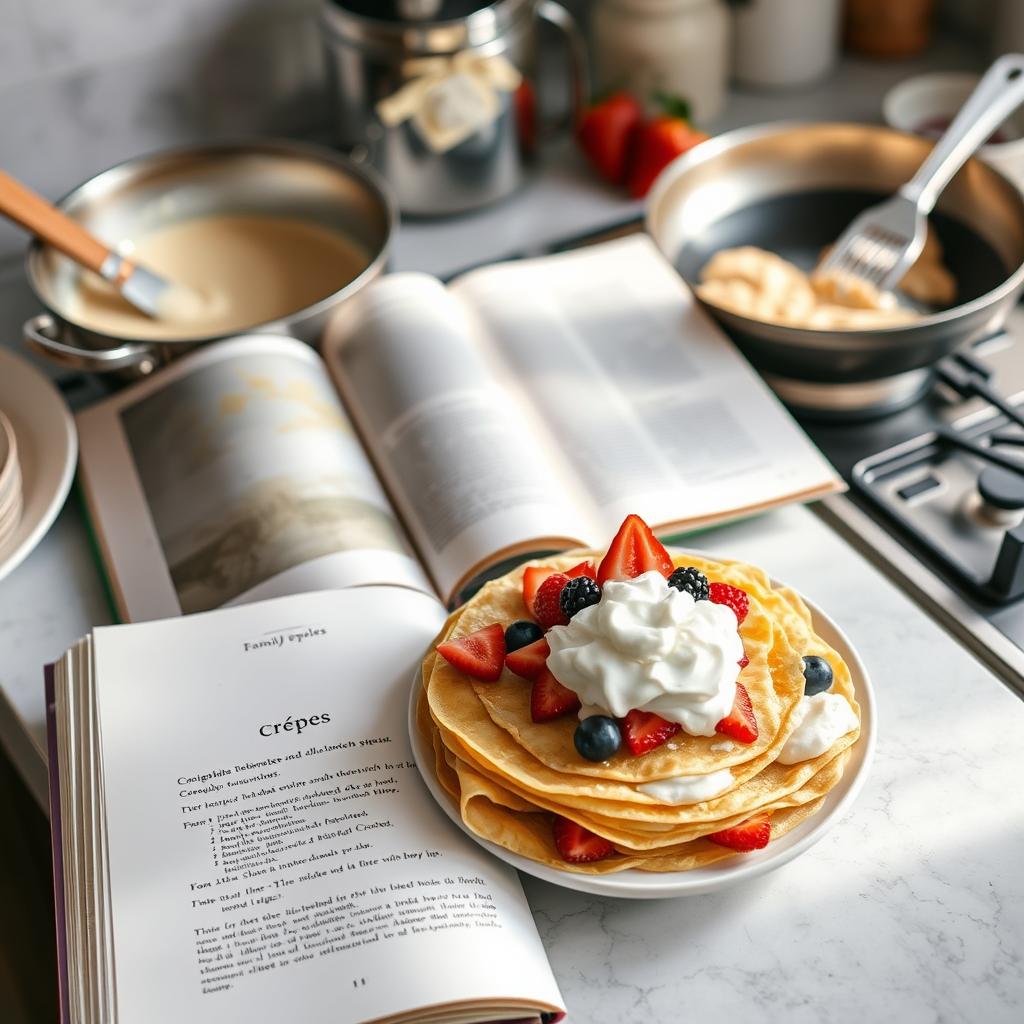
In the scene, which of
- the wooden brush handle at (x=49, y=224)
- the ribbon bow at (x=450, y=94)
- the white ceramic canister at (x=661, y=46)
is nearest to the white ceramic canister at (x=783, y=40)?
the white ceramic canister at (x=661, y=46)

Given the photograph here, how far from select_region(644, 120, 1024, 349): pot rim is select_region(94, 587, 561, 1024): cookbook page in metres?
0.47

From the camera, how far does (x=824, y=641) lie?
97 centimetres

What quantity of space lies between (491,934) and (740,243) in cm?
96

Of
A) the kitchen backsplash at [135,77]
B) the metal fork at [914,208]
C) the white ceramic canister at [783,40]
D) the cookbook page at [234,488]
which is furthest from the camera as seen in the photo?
the white ceramic canister at [783,40]

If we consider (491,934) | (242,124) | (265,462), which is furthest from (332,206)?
(491,934)

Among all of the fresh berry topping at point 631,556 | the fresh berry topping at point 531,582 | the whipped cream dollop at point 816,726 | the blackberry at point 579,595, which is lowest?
the whipped cream dollop at point 816,726

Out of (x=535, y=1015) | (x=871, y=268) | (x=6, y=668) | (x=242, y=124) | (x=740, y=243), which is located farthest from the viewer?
(x=242, y=124)

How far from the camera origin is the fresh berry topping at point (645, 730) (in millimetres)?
835

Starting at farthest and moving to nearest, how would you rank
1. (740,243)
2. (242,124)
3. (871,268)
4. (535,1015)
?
1. (242,124)
2. (740,243)
3. (871,268)
4. (535,1015)

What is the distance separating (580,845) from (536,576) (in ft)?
0.75

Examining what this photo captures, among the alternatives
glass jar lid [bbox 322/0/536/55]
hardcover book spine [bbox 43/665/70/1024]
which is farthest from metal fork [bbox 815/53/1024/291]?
hardcover book spine [bbox 43/665/70/1024]

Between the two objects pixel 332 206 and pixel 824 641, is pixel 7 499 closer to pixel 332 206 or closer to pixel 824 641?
pixel 332 206

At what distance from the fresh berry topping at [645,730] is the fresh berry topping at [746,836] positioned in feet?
0.25

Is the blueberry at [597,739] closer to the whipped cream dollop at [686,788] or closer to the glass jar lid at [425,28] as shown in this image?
the whipped cream dollop at [686,788]
